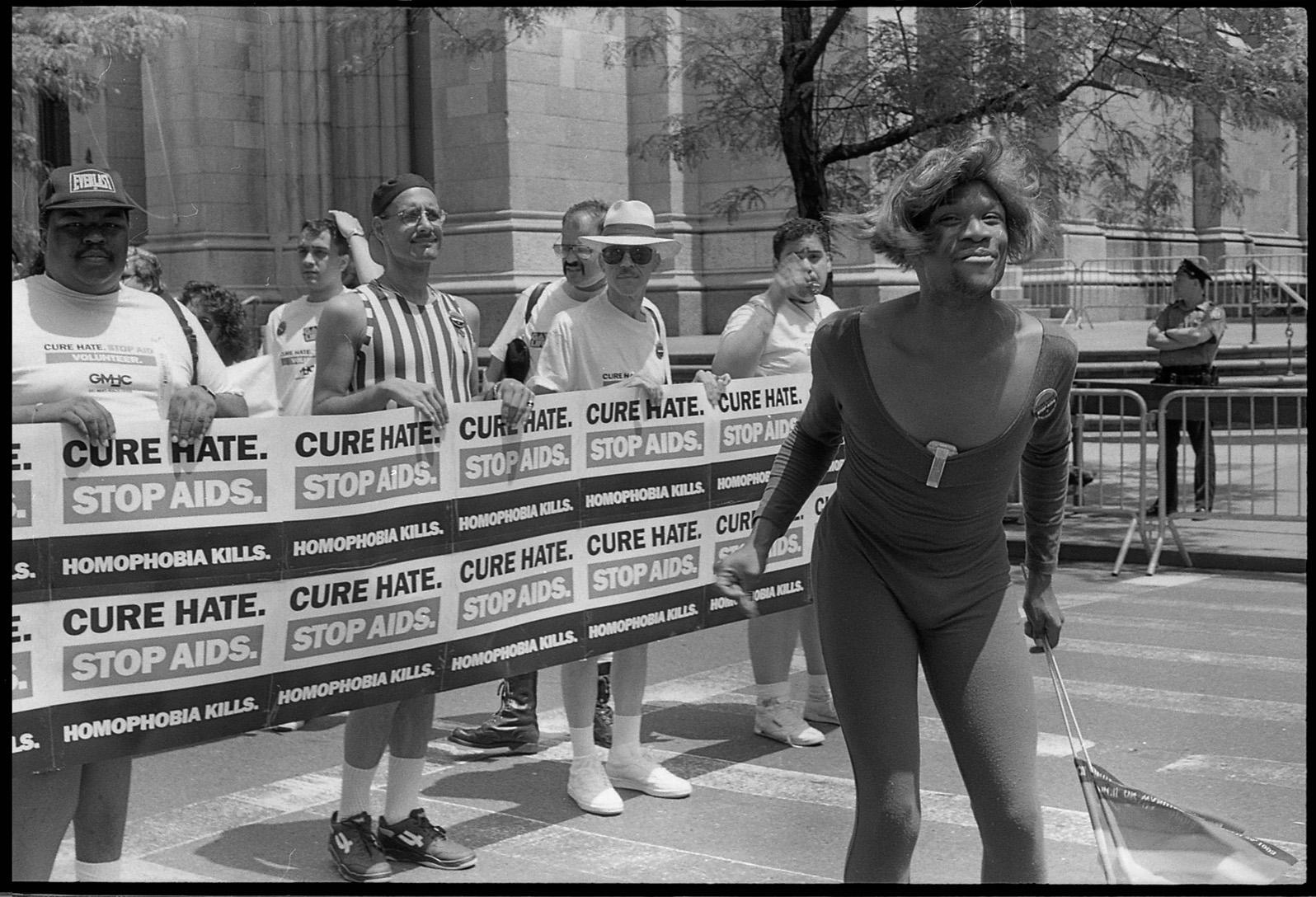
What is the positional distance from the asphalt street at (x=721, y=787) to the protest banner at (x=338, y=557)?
1.91 feet

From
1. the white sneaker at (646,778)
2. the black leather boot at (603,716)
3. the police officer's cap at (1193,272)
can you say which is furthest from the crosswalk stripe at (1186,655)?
the police officer's cap at (1193,272)

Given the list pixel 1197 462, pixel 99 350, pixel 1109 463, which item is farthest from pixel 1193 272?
pixel 99 350

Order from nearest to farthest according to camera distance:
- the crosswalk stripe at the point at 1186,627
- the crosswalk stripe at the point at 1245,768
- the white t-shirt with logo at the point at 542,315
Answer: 1. the crosswalk stripe at the point at 1245,768
2. the white t-shirt with logo at the point at 542,315
3. the crosswalk stripe at the point at 1186,627

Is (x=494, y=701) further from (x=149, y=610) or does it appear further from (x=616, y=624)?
(x=149, y=610)

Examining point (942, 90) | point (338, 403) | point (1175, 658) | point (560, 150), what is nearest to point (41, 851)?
point (338, 403)

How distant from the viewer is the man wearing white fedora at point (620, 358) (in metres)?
6.07

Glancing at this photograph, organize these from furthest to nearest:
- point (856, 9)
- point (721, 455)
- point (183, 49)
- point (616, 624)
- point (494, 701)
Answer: point (183, 49), point (856, 9), point (494, 701), point (721, 455), point (616, 624)

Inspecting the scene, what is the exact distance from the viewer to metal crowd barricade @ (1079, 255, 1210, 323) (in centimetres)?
2942

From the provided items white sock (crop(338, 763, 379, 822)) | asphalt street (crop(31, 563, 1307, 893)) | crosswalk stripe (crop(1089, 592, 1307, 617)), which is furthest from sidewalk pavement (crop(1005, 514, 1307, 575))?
white sock (crop(338, 763, 379, 822))

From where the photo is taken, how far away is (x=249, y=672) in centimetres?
484

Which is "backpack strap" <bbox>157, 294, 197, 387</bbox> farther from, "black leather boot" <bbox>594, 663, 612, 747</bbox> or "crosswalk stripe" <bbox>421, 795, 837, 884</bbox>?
"black leather boot" <bbox>594, 663, 612, 747</bbox>

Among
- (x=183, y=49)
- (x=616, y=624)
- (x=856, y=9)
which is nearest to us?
(x=616, y=624)

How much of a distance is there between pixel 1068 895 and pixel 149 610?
2465 millimetres

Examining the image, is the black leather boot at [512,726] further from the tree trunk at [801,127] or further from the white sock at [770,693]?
the tree trunk at [801,127]
